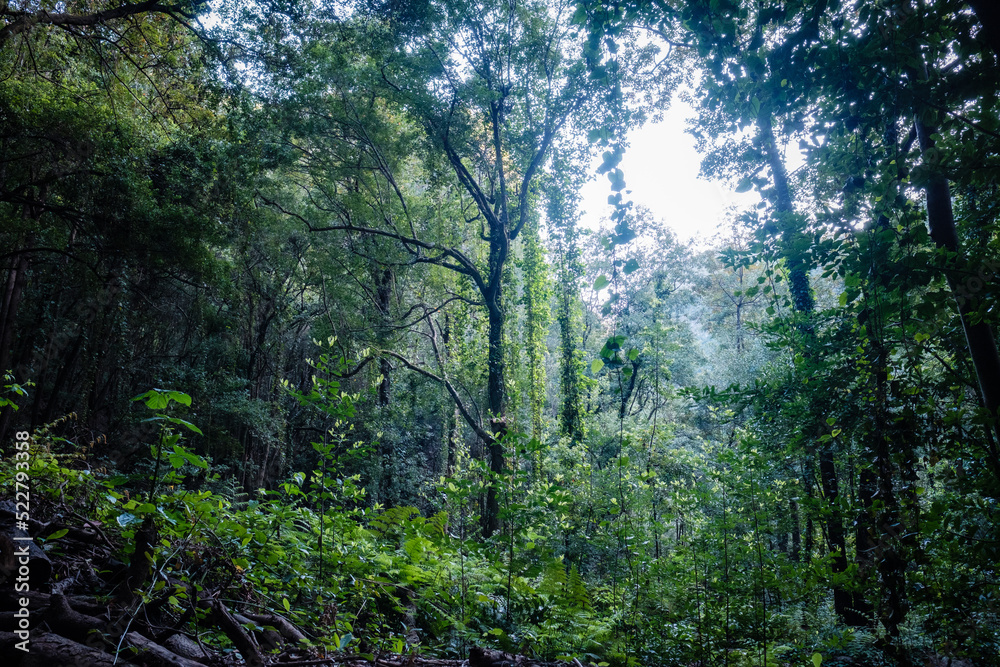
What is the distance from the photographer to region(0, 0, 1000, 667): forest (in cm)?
196

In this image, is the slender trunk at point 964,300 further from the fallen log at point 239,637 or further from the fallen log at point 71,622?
the fallen log at point 71,622

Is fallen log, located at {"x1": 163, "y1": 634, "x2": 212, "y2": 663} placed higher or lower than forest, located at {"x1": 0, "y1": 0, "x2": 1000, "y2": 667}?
lower

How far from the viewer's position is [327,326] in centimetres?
1159

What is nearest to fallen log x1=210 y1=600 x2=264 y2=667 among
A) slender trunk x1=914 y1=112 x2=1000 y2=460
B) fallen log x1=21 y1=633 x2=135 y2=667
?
fallen log x1=21 y1=633 x2=135 y2=667

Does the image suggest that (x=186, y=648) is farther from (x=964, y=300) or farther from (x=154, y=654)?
(x=964, y=300)

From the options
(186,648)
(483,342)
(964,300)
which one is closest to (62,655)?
(186,648)

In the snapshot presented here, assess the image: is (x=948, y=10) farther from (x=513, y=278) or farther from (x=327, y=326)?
(x=327, y=326)

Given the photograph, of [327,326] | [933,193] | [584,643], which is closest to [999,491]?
[933,193]

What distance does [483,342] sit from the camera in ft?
39.9

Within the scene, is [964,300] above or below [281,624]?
above

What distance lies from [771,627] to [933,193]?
3.95 metres

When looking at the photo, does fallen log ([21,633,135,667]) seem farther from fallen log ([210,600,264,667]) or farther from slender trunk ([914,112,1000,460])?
slender trunk ([914,112,1000,460])

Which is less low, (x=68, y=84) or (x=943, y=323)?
(x=68, y=84)

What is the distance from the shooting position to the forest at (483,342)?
6.44ft
